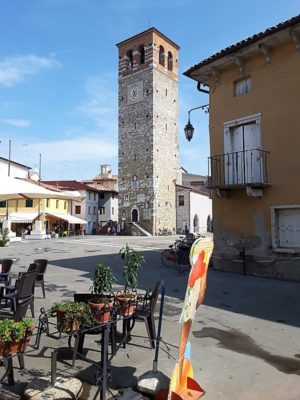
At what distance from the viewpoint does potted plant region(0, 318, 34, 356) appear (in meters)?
3.89

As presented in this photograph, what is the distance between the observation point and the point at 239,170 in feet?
40.8

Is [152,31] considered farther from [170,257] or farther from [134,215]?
[170,257]

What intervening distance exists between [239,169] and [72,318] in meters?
9.44

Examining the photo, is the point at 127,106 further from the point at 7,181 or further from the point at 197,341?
the point at 197,341

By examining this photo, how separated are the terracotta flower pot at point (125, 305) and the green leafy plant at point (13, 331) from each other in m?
1.18

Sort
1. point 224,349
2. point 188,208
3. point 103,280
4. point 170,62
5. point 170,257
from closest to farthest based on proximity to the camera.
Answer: point 103,280 < point 224,349 < point 170,257 < point 188,208 < point 170,62

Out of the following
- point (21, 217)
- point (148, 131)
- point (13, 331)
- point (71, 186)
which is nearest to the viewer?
point (13, 331)

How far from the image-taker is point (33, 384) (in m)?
3.95

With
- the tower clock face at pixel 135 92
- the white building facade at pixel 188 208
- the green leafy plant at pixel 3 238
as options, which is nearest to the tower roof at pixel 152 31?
the tower clock face at pixel 135 92

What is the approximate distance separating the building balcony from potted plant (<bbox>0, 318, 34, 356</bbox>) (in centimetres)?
881

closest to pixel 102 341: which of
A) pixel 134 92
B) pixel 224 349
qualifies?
pixel 224 349

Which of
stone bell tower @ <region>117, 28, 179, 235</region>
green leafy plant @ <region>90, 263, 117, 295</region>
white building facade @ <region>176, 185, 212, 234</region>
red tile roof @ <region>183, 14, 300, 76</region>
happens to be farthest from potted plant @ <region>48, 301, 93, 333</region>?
white building facade @ <region>176, 185, 212, 234</region>

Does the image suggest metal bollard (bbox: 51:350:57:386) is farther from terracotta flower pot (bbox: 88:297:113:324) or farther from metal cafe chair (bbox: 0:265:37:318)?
metal cafe chair (bbox: 0:265:37:318)

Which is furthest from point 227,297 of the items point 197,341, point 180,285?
point 197,341
